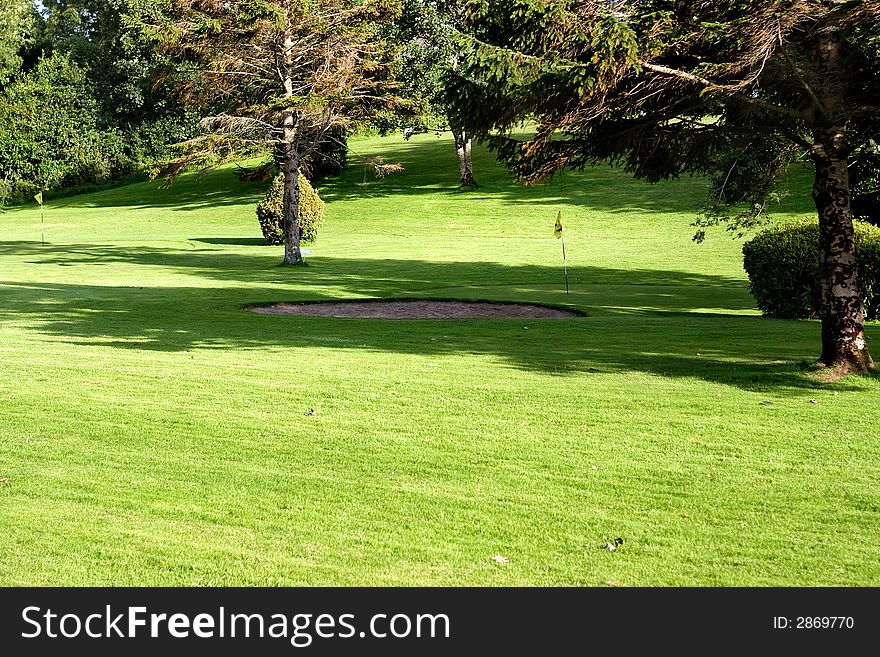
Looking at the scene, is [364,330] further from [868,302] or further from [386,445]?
[868,302]

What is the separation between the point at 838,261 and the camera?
33.2 feet

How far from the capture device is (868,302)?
17188mm

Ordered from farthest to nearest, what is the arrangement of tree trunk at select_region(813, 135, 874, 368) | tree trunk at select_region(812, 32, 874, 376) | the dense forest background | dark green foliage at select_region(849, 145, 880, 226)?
the dense forest background < dark green foliage at select_region(849, 145, 880, 226) < tree trunk at select_region(813, 135, 874, 368) < tree trunk at select_region(812, 32, 874, 376)

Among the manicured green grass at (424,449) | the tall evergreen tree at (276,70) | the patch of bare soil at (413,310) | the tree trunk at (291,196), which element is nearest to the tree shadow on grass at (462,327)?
the manicured green grass at (424,449)

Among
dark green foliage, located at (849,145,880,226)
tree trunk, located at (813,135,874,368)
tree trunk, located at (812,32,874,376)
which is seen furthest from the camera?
dark green foliage, located at (849,145,880,226)

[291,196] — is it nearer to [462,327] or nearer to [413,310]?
[413,310]

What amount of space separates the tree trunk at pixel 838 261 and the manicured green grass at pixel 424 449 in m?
0.53

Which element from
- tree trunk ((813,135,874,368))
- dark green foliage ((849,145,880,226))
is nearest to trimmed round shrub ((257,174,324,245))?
dark green foliage ((849,145,880,226))

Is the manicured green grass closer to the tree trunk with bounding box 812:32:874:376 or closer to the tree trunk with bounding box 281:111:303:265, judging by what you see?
the tree trunk with bounding box 812:32:874:376

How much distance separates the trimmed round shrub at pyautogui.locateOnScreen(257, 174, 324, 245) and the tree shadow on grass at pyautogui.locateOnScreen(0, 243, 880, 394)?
1173cm

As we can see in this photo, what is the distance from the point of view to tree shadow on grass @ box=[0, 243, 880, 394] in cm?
1142

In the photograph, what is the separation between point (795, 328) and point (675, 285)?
30.9ft

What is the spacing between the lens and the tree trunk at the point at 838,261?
32.9 feet

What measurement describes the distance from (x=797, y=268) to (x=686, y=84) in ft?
27.4
